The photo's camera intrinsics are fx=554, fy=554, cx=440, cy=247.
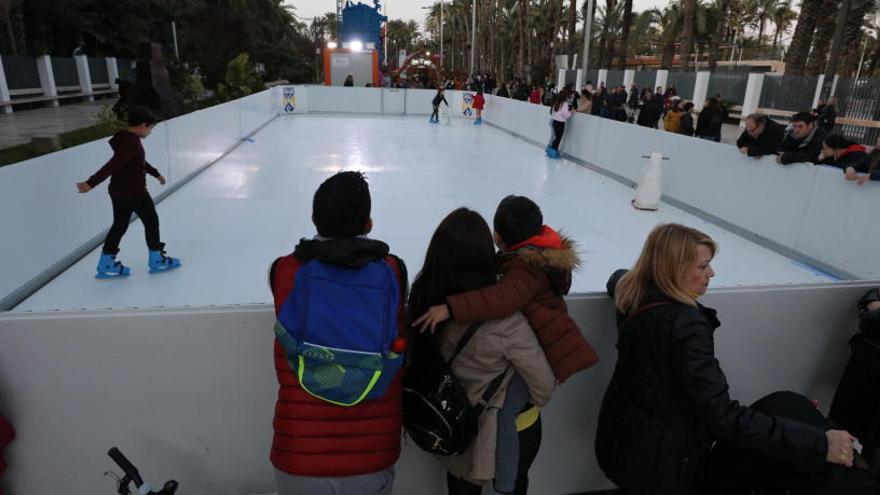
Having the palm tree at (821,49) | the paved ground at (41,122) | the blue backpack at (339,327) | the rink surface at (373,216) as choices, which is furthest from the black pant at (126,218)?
the palm tree at (821,49)

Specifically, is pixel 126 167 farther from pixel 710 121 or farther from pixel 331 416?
pixel 710 121

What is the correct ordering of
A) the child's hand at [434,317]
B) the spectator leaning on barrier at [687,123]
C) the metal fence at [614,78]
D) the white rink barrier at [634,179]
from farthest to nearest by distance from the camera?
1. the metal fence at [614,78]
2. the spectator leaning on barrier at [687,123]
3. the white rink barrier at [634,179]
4. the child's hand at [434,317]

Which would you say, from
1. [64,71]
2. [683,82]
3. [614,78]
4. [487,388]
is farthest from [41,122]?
[683,82]

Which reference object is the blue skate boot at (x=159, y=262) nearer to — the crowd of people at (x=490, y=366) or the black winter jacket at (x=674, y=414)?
the crowd of people at (x=490, y=366)

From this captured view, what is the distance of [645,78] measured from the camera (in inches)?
994

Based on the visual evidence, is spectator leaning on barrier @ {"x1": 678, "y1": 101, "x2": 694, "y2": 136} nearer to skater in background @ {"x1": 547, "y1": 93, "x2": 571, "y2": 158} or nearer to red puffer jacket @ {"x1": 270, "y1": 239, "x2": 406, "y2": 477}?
skater in background @ {"x1": 547, "y1": 93, "x2": 571, "y2": 158}

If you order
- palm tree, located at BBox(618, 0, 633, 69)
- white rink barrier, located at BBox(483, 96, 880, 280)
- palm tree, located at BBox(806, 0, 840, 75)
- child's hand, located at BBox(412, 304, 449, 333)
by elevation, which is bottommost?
white rink barrier, located at BBox(483, 96, 880, 280)

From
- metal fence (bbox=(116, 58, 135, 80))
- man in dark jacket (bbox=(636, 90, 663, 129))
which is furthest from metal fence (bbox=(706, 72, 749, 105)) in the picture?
metal fence (bbox=(116, 58, 135, 80))

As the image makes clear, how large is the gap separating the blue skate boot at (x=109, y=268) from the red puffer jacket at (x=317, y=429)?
4.05 meters

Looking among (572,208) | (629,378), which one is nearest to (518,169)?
(572,208)

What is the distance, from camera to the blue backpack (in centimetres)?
145

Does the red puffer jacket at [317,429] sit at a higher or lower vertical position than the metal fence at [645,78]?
lower

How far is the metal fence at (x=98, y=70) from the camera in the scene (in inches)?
1046

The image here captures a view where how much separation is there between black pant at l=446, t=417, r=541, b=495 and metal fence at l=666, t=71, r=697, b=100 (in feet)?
75.8
